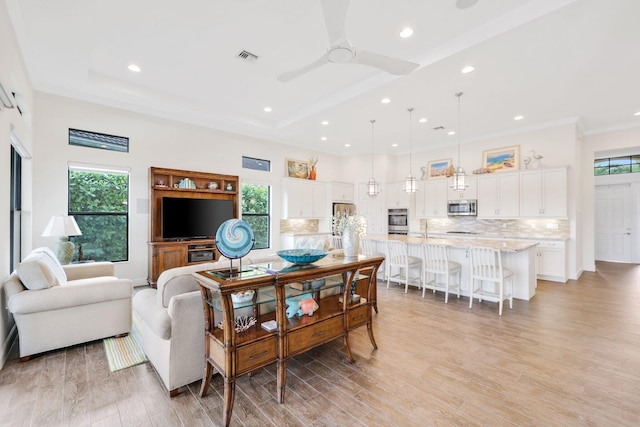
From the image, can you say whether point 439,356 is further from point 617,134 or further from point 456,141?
point 617,134

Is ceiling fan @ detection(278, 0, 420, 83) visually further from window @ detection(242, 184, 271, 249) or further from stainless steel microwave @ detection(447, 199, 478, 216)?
stainless steel microwave @ detection(447, 199, 478, 216)

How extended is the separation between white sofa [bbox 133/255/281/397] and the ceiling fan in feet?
7.20

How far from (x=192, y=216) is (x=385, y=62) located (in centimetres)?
462

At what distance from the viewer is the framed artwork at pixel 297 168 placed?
25.4 ft

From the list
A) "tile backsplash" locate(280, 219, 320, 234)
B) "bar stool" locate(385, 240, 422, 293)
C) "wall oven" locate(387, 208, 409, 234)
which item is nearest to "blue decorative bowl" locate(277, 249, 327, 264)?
"bar stool" locate(385, 240, 422, 293)

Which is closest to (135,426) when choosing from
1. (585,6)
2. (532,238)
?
(585,6)

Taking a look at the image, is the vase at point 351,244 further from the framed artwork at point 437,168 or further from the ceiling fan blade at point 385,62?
the framed artwork at point 437,168

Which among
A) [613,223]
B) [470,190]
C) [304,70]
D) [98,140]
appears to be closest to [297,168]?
[98,140]

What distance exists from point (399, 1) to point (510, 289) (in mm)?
4163

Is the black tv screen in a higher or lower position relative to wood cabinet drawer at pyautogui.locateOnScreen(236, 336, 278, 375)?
higher

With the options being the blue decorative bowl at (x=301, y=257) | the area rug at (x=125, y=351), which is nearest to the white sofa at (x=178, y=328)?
the area rug at (x=125, y=351)

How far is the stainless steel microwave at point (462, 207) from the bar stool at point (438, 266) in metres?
2.71

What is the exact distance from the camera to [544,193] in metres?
5.99

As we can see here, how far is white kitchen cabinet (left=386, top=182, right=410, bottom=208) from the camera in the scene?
320 inches
